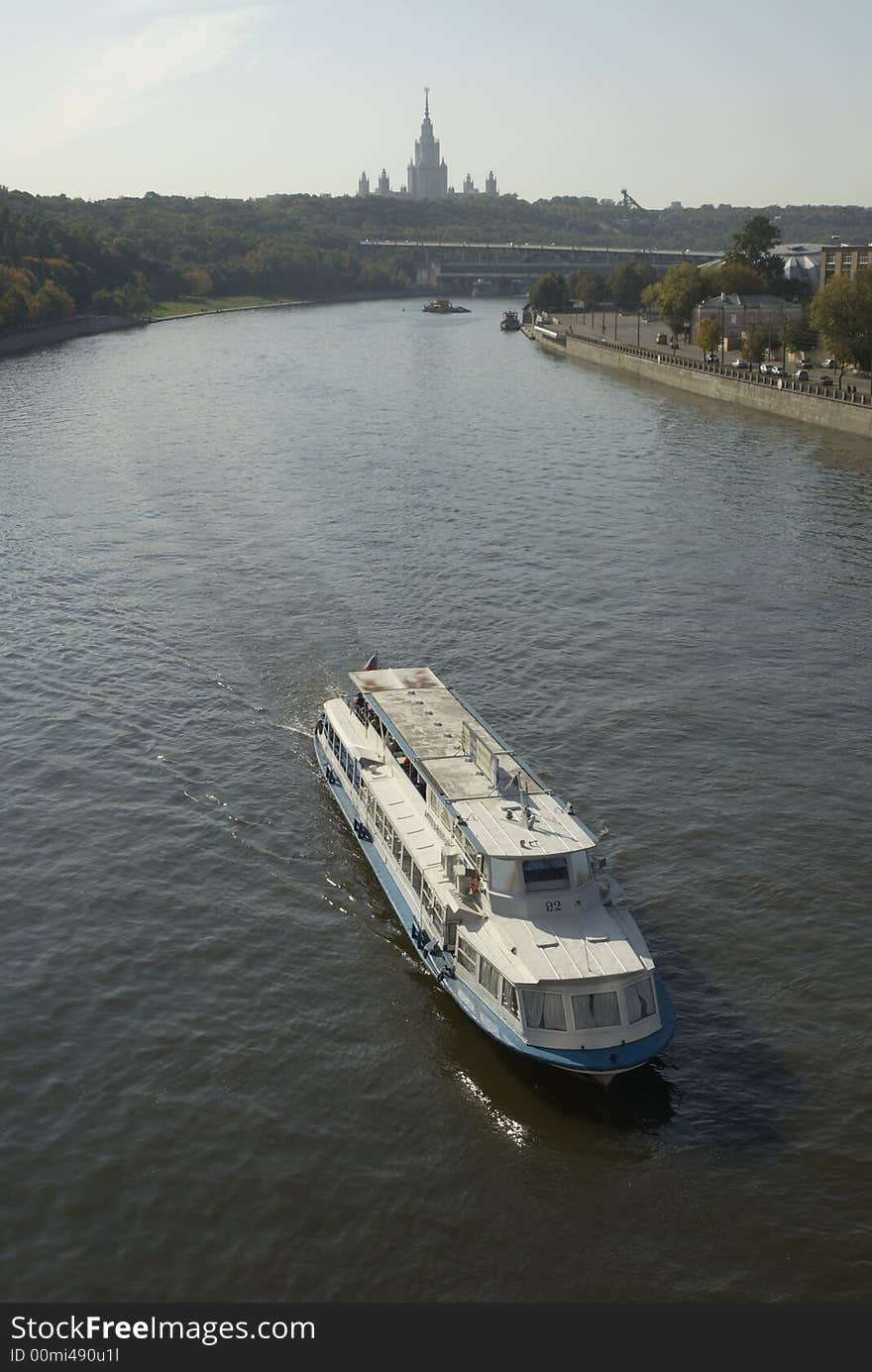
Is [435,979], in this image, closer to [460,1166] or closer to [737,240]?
[460,1166]

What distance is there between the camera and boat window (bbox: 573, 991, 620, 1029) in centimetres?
2506

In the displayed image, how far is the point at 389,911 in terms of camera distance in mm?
32031

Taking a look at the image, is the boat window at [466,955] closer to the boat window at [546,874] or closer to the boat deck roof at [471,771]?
the boat window at [546,874]

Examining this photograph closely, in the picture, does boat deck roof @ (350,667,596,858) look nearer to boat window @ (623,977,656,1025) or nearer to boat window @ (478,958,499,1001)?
boat window @ (478,958,499,1001)

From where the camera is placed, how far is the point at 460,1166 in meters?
23.8

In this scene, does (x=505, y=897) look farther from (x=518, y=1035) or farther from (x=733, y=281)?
(x=733, y=281)

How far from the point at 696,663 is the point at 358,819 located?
18.2m

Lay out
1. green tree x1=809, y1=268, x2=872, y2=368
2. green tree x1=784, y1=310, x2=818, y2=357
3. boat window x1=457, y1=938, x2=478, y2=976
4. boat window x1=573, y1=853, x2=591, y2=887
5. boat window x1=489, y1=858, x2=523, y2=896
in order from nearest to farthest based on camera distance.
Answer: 1. boat window x1=457, y1=938, x2=478, y2=976
2. boat window x1=489, y1=858, x2=523, y2=896
3. boat window x1=573, y1=853, x2=591, y2=887
4. green tree x1=809, y1=268, x2=872, y2=368
5. green tree x1=784, y1=310, x2=818, y2=357

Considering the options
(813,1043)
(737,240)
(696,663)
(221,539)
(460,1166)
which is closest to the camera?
(460,1166)

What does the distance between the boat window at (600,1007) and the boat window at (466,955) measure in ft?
8.45

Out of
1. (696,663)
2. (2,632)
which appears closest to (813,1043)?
(696,663)

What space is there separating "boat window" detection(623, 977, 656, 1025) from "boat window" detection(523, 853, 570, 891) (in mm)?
2851

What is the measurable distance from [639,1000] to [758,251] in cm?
16627

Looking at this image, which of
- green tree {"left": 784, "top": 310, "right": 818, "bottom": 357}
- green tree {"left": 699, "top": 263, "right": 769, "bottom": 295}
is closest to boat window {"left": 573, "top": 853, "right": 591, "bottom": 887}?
green tree {"left": 784, "top": 310, "right": 818, "bottom": 357}
